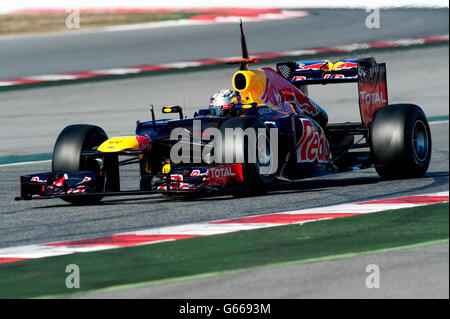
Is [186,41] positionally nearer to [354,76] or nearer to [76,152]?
[354,76]

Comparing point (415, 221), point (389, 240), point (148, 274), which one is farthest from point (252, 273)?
point (415, 221)

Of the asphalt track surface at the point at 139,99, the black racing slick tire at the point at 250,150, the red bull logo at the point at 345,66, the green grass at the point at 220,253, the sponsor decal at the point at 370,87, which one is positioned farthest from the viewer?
the asphalt track surface at the point at 139,99

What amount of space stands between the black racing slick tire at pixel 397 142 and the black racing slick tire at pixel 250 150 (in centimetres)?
134

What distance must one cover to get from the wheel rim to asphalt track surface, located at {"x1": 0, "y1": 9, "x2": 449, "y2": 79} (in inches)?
552

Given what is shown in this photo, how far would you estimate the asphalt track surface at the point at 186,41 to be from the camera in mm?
25738

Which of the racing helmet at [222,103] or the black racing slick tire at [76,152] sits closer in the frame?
the black racing slick tire at [76,152]

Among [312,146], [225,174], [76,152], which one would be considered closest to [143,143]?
[76,152]

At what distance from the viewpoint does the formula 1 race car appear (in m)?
9.38

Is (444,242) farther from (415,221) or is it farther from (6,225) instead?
(6,225)

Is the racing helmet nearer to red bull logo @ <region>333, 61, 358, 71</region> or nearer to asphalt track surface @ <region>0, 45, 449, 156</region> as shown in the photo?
red bull logo @ <region>333, 61, 358, 71</region>

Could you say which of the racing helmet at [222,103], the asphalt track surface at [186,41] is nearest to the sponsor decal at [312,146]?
the racing helmet at [222,103]

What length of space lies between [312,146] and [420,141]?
1250mm

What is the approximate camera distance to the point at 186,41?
29609 millimetres

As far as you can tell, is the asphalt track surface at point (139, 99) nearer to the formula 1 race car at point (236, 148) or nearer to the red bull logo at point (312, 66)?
the red bull logo at point (312, 66)
